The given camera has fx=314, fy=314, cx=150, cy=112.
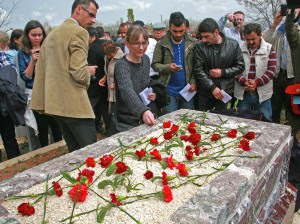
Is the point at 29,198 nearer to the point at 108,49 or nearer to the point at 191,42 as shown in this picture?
the point at 191,42

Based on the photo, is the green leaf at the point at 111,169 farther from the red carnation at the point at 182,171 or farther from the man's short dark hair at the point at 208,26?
the man's short dark hair at the point at 208,26

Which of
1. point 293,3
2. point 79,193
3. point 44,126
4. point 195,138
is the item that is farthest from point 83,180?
point 44,126

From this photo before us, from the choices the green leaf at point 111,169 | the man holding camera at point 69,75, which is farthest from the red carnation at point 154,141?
the man holding camera at point 69,75

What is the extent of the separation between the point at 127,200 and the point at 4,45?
332 cm

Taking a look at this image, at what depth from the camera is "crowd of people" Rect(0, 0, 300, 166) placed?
9.00 ft

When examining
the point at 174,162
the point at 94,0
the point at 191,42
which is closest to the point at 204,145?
the point at 174,162

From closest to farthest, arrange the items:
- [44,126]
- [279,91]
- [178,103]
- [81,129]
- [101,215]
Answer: [101,215]
[81,129]
[178,103]
[44,126]
[279,91]

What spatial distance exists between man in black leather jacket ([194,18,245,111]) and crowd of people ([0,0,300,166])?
0.04 ft

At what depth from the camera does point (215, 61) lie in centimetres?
393

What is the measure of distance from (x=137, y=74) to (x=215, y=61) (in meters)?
1.49

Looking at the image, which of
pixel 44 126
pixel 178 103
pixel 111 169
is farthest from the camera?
pixel 44 126

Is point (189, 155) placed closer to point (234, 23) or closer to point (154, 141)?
point (154, 141)

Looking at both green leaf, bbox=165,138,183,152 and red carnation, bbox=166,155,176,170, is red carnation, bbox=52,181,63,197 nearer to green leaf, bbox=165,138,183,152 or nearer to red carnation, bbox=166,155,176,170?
red carnation, bbox=166,155,176,170

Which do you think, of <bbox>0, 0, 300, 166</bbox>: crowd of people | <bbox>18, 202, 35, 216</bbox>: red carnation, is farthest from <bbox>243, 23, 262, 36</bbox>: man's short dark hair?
<bbox>18, 202, 35, 216</bbox>: red carnation
